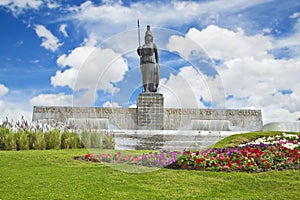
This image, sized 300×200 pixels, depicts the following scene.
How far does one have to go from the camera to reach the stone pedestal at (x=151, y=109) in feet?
63.4

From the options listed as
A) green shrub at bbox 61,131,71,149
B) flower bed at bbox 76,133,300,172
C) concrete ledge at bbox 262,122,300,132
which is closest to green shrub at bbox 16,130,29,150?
green shrub at bbox 61,131,71,149

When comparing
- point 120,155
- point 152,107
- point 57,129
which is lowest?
point 120,155

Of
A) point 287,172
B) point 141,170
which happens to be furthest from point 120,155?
point 287,172

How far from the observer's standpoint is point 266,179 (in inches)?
275

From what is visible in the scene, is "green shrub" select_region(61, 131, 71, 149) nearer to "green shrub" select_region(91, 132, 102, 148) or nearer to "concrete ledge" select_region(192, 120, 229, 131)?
"green shrub" select_region(91, 132, 102, 148)

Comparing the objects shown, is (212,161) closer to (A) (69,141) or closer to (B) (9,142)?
(A) (69,141)

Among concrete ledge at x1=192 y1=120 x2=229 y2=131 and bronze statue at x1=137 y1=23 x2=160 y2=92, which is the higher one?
bronze statue at x1=137 y1=23 x2=160 y2=92

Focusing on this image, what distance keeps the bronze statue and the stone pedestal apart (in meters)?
0.59

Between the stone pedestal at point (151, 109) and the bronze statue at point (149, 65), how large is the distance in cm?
59

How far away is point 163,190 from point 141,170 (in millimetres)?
1488

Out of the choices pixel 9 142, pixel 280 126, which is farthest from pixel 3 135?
pixel 280 126

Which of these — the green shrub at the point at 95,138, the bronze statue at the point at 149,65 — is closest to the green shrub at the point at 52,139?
the green shrub at the point at 95,138

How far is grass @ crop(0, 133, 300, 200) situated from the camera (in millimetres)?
5926

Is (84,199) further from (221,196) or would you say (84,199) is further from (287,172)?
(287,172)
